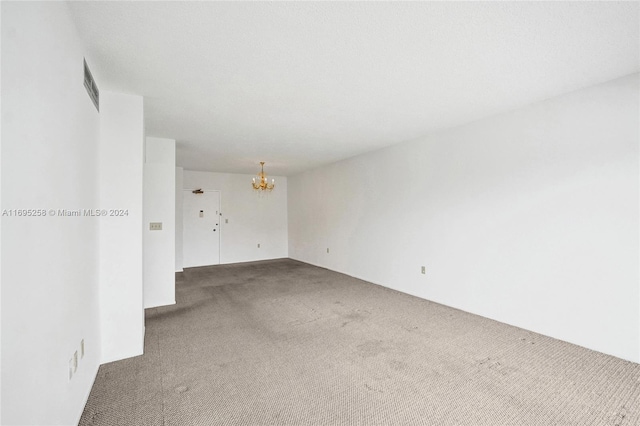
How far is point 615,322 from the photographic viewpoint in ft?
8.84

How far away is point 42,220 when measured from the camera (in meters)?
1.41

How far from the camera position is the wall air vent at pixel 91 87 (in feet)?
7.06

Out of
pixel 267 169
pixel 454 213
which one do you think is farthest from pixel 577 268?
pixel 267 169

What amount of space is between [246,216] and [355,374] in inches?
253

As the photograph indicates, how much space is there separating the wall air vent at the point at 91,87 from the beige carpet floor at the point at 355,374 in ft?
7.44

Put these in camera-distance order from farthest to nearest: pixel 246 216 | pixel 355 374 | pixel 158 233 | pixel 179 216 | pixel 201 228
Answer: pixel 246 216 → pixel 201 228 → pixel 179 216 → pixel 158 233 → pixel 355 374

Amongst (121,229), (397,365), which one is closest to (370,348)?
(397,365)

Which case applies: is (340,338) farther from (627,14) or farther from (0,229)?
(627,14)

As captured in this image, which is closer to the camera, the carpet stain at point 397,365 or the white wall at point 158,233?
the carpet stain at point 397,365

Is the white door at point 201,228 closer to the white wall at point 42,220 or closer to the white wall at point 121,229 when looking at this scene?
the white wall at point 121,229

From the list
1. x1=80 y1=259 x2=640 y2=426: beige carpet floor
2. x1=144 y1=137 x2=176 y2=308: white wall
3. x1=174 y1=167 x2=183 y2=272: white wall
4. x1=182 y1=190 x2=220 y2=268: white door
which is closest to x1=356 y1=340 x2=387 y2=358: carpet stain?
x1=80 y1=259 x2=640 y2=426: beige carpet floor

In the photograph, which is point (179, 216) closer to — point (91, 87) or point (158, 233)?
point (158, 233)

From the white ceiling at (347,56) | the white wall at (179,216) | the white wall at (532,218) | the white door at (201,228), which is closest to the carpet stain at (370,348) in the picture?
the white wall at (532,218)

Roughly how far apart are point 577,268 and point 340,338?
8.16ft
